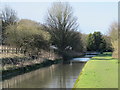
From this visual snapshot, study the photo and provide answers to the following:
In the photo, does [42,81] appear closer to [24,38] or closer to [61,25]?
[24,38]

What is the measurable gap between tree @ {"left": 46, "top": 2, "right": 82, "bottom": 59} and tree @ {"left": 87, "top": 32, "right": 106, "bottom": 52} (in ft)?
99.8

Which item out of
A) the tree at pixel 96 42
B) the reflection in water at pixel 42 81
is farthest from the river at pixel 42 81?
the tree at pixel 96 42

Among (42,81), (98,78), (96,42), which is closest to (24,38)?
(42,81)

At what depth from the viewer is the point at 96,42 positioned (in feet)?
281

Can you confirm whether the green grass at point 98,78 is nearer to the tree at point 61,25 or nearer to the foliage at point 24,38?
the foliage at point 24,38

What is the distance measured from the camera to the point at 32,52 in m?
34.9

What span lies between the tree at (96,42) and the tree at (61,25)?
30410 mm

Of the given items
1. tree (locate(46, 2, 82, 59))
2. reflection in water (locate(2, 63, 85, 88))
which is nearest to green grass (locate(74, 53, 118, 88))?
reflection in water (locate(2, 63, 85, 88))

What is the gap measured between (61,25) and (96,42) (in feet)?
112

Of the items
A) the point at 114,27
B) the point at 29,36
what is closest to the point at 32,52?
the point at 29,36

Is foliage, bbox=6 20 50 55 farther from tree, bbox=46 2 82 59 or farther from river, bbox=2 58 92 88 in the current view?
tree, bbox=46 2 82 59

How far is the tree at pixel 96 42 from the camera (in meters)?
84.9

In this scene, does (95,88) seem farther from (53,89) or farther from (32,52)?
(32,52)

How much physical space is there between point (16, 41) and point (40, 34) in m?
4.52
